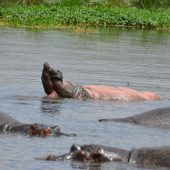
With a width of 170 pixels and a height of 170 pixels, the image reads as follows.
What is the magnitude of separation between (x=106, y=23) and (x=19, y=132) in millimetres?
36943

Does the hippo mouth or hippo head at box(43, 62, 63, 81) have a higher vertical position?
the hippo mouth

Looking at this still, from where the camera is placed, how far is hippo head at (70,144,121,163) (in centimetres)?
959

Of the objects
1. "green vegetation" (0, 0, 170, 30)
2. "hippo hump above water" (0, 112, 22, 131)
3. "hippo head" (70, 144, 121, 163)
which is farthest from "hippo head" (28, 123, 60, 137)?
"green vegetation" (0, 0, 170, 30)

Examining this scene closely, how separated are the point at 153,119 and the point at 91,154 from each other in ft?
Answer: 11.4

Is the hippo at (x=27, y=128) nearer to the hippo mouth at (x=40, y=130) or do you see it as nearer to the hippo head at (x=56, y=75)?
the hippo mouth at (x=40, y=130)

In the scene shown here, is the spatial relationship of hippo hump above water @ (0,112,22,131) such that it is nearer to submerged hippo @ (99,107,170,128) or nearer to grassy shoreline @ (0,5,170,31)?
submerged hippo @ (99,107,170,128)

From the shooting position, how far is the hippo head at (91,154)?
959cm

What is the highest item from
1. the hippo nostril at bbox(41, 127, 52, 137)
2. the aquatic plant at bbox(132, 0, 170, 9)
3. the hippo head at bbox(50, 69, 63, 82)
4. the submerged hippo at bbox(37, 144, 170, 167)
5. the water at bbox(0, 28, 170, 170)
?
the submerged hippo at bbox(37, 144, 170, 167)

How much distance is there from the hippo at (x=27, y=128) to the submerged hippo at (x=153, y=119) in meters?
1.78

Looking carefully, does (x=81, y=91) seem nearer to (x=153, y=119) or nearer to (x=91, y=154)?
(x=153, y=119)

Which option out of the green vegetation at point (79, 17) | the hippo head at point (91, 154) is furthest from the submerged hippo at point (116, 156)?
the green vegetation at point (79, 17)

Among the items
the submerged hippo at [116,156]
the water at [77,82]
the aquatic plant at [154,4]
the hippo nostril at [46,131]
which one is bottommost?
the aquatic plant at [154,4]

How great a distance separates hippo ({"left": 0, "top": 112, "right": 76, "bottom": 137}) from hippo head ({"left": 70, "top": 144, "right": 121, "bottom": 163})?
64.9 inches

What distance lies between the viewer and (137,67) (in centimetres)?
2314
